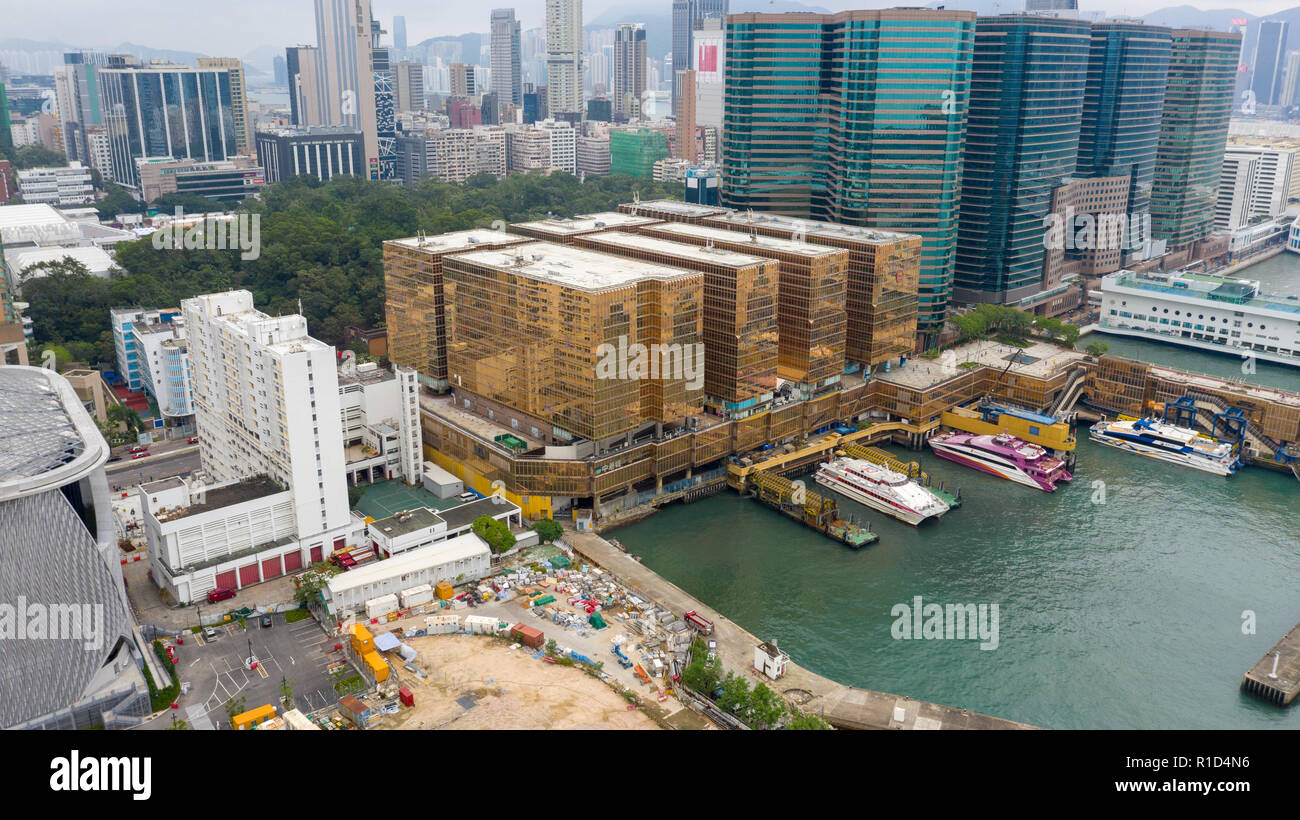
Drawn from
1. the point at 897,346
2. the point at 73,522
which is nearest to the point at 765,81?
the point at 897,346

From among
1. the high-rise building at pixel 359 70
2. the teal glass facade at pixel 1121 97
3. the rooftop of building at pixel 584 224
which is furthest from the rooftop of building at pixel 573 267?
the high-rise building at pixel 359 70

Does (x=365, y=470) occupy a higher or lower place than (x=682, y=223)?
lower

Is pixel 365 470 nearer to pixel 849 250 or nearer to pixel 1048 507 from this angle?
pixel 849 250

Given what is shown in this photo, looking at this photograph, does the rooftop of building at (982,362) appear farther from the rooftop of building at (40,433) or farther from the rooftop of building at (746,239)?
the rooftop of building at (40,433)

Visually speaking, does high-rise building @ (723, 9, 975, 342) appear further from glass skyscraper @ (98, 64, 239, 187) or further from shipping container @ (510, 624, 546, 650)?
glass skyscraper @ (98, 64, 239, 187)

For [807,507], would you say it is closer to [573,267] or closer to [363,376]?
[573,267]

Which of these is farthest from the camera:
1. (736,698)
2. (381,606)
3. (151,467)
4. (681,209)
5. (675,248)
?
(681,209)

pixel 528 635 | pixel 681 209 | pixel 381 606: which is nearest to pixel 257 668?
pixel 381 606
